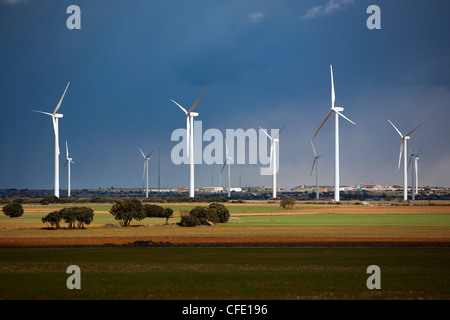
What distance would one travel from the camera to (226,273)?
94.1ft

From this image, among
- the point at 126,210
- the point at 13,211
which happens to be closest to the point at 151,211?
the point at 126,210

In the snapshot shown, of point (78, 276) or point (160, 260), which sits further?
point (160, 260)

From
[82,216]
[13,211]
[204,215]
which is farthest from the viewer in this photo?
[13,211]

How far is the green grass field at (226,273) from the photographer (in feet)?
74.6

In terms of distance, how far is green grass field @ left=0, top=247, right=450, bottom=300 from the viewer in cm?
2273

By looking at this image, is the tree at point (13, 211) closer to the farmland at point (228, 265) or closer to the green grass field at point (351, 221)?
the green grass field at point (351, 221)

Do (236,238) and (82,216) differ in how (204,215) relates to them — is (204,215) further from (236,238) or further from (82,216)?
(236,238)

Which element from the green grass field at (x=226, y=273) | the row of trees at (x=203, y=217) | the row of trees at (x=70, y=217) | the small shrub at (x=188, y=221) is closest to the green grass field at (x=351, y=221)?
the row of trees at (x=203, y=217)

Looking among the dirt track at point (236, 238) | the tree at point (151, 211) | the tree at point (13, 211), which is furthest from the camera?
the tree at point (13, 211)

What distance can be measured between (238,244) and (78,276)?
22.6 meters

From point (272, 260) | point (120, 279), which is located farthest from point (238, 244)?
point (120, 279)

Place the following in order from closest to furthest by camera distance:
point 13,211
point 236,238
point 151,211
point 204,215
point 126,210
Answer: point 236,238 → point 126,210 → point 204,215 → point 151,211 → point 13,211
